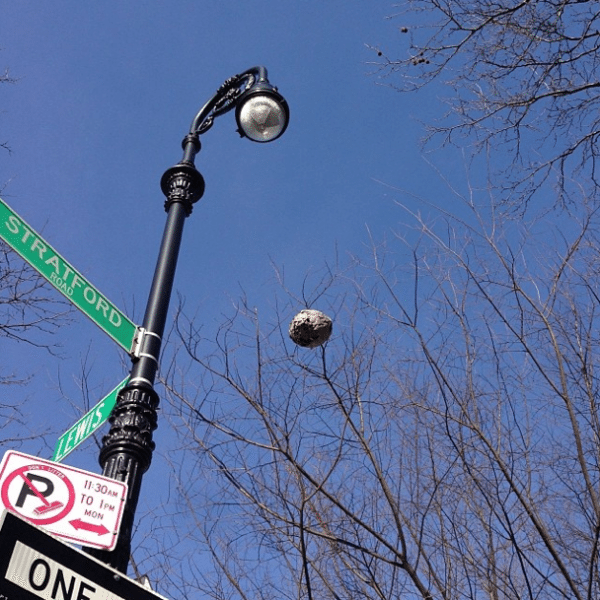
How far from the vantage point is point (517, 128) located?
6.62 m

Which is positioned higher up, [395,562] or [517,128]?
[517,128]

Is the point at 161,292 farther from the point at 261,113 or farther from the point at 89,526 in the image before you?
the point at 261,113

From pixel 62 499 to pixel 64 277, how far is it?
1342mm

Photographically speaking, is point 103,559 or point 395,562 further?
point 395,562

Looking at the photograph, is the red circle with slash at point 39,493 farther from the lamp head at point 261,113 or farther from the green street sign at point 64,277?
the lamp head at point 261,113

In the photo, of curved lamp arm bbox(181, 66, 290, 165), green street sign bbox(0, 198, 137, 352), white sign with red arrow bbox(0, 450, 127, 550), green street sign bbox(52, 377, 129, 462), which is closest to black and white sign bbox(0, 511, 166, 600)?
white sign with red arrow bbox(0, 450, 127, 550)

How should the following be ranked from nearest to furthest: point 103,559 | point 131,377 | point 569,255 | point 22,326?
1. point 103,559
2. point 131,377
3. point 569,255
4. point 22,326

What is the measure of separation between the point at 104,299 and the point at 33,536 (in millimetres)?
1802

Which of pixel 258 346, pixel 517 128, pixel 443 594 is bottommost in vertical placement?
pixel 443 594

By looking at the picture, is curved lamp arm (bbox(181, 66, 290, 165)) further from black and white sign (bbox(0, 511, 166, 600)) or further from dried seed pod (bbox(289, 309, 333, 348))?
black and white sign (bbox(0, 511, 166, 600))

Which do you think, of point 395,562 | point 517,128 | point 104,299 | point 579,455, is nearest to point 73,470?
point 104,299

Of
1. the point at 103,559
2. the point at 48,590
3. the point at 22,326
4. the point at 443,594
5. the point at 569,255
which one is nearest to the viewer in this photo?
the point at 48,590

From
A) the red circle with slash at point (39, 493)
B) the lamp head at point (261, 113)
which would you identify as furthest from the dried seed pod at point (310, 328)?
the red circle with slash at point (39, 493)

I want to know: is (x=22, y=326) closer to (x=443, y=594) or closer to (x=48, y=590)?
(x=443, y=594)
